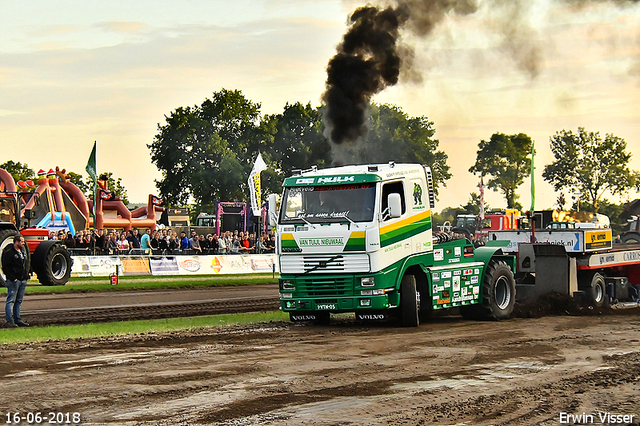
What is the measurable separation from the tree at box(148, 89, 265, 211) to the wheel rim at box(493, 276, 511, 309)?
59.0m

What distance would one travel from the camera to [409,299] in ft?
50.3

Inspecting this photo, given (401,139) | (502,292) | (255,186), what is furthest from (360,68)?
(401,139)

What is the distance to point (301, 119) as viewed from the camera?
267 ft

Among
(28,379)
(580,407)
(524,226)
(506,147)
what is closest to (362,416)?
(580,407)

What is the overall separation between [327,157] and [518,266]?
55807 mm

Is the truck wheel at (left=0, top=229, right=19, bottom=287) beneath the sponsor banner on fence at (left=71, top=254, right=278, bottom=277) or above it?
above

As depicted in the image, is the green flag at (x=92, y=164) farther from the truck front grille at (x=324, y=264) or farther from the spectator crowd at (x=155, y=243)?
the truck front grille at (x=324, y=264)

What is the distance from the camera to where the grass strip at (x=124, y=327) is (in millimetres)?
14203

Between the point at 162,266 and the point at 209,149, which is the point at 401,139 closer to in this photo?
the point at 209,149

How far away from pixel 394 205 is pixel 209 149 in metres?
63.4

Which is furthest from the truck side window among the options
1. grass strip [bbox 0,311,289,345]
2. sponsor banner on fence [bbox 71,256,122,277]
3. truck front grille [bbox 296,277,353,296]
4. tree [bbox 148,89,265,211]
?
tree [bbox 148,89,265,211]

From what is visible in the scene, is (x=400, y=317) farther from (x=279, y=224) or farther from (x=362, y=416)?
(x=362, y=416)

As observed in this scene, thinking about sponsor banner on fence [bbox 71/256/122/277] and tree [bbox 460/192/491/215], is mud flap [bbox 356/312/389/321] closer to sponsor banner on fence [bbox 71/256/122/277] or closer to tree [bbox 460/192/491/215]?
sponsor banner on fence [bbox 71/256/122/277]

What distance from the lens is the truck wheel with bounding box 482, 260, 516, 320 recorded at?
17.2 meters
